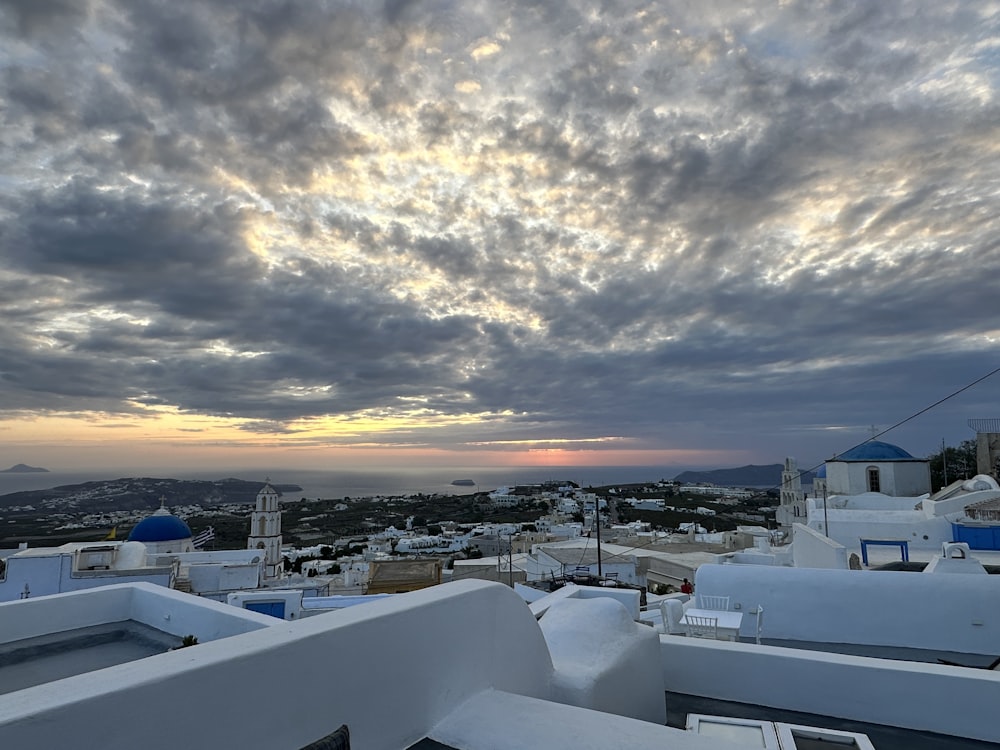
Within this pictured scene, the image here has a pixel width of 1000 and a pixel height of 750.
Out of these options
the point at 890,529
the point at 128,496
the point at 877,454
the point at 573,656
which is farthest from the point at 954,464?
the point at 128,496

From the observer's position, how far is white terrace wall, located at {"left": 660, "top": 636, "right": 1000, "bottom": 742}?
4609 mm

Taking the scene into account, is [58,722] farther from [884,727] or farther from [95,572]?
[95,572]

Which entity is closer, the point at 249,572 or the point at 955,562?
the point at 955,562

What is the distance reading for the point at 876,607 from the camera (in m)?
7.34

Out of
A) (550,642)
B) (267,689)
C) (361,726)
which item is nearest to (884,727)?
(550,642)

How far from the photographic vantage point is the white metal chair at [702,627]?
22.5 ft

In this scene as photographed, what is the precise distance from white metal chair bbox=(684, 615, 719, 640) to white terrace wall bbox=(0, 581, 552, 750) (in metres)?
3.80

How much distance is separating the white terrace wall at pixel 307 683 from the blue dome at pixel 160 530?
2474cm

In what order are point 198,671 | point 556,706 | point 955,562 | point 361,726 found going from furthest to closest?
point 955,562
point 556,706
point 361,726
point 198,671

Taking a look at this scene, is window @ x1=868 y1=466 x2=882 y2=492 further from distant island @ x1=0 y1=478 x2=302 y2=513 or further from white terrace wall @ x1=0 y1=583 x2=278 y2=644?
distant island @ x1=0 y1=478 x2=302 y2=513

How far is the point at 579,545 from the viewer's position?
2794 centimetres

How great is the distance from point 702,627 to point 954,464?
43021mm

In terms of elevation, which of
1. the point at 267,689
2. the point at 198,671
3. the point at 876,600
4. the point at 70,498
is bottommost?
the point at 70,498

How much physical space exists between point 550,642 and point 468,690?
4.91ft
